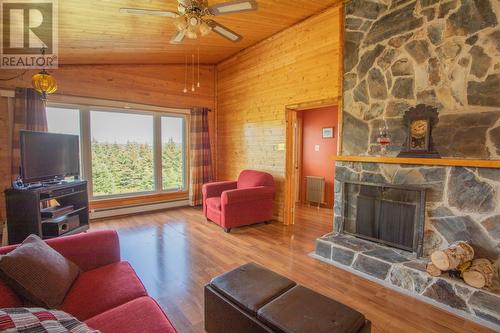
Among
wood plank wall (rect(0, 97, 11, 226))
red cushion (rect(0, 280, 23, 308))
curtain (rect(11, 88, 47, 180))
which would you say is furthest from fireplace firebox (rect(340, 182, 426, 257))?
wood plank wall (rect(0, 97, 11, 226))

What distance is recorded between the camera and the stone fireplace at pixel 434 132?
7.41 ft

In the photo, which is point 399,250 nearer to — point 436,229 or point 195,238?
point 436,229

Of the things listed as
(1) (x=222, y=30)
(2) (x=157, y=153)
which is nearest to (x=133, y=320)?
(1) (x=222, y=30)

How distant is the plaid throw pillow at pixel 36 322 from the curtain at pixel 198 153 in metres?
4.66

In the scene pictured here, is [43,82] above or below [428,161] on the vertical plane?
above

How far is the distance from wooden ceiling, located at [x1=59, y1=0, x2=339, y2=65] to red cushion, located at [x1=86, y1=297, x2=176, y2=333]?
2.93 m

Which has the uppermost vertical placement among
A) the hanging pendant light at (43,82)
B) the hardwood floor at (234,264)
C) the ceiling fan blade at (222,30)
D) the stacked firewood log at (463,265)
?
the ceiling fan blade at (222,30)

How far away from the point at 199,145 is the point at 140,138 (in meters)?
1.24

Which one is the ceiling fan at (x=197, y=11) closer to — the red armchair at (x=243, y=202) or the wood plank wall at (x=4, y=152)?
the red armchair at (x=243, y=202)

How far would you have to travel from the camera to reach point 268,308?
1.47 metres

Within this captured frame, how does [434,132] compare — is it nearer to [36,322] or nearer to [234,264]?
[234,264]

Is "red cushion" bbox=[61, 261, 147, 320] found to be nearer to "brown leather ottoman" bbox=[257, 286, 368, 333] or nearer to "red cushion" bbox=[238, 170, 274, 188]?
"brown leather ottoman" bbox=[257, 286, 368, 333]

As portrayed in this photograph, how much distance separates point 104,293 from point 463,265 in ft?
9.47

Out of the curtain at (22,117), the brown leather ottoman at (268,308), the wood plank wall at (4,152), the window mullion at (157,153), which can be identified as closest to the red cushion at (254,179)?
the window mullion at (157,153)
